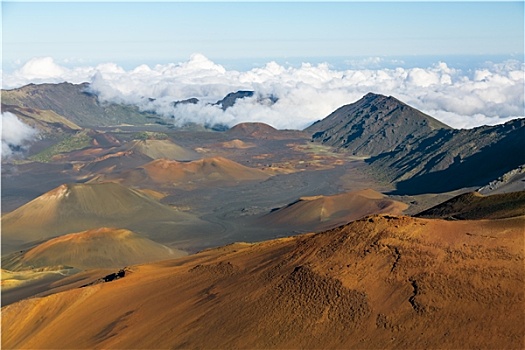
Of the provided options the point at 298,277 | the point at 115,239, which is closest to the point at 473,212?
the point at 298,277

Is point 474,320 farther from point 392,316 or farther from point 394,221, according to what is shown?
point 394,221

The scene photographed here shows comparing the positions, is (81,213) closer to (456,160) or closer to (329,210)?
(329,210)

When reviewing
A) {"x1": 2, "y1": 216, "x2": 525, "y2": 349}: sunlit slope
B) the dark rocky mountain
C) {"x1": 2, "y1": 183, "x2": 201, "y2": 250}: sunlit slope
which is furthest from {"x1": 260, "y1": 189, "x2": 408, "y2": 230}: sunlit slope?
{"x1": 2, "y1": 216, "x2": 525, "y2": 349}: sunlit slope

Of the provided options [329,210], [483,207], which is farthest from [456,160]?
[483,207]

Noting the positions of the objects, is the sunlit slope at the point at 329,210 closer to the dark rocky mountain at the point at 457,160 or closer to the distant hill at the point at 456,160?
the dark rocky mountain at the point at 457,160

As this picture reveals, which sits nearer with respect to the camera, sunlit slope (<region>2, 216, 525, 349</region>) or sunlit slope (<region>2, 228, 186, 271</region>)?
sunlit slope (<region>2, 216, 525, 349</region>)

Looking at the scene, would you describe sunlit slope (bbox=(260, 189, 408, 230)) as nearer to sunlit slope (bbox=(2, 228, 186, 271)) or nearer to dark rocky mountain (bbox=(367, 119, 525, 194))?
dark rocky mountain (bbox=(367, 119, 525, 194))
